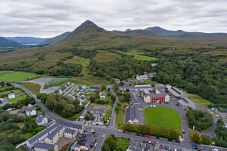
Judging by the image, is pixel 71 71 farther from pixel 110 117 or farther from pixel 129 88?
pixel 110 117

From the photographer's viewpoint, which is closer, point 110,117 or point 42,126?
point 42,126

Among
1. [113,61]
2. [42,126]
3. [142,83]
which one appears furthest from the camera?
[113,61]

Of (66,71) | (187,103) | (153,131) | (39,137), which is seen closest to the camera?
(39,137)

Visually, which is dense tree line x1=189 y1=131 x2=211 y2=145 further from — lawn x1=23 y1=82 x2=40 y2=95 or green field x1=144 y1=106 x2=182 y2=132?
lawn x1=23 y1=82 x2=40 y2=95

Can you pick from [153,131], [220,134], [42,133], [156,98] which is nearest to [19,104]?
[42,133]

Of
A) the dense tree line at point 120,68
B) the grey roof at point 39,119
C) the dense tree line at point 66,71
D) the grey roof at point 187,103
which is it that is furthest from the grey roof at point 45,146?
the dense tree line at point 66,71

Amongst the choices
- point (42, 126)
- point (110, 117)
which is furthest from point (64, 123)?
point (110, 117)

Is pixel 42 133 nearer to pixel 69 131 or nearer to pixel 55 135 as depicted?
pixel 55 135
